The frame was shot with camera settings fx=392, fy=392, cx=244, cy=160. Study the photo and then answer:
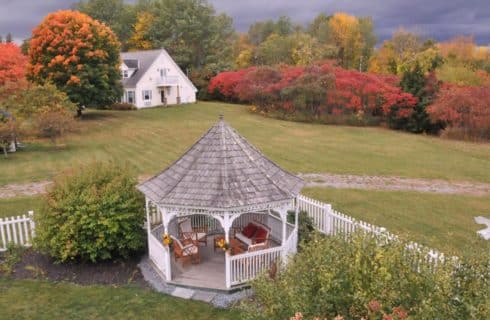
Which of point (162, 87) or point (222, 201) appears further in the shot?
point (162, 87)

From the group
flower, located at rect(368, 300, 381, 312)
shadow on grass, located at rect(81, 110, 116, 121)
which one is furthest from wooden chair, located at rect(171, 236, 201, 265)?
shadow on grass, located at rect(81, 110, 116, 121)

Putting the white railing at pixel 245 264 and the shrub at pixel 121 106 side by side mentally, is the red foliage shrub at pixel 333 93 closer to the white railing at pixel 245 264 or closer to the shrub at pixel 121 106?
the shrub at pixel 121 106

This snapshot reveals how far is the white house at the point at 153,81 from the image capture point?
4866cm

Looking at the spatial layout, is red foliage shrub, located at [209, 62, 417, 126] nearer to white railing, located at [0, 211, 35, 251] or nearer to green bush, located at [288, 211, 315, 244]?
green bush, located at [288, 211, 315, 244]

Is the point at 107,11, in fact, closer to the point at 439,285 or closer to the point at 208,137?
the point at 208,137

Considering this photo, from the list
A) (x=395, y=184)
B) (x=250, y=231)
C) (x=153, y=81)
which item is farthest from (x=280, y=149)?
(x=153, y=81)

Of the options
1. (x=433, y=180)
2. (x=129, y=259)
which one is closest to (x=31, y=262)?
(x=129, y=259)

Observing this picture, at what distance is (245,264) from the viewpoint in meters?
10.4

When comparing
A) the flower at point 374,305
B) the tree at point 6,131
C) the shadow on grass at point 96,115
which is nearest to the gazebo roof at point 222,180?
the flower at point 374,305

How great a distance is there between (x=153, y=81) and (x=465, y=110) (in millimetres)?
35010

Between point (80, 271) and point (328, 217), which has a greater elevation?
point (328, 217)

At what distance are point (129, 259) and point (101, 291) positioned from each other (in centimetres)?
186

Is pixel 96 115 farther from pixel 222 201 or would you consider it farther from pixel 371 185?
pixel 222 201

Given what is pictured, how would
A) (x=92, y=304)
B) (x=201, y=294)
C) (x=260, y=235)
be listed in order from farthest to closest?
(x=260, y=235) < (x=201, y=294) < (x=92, y=304)
